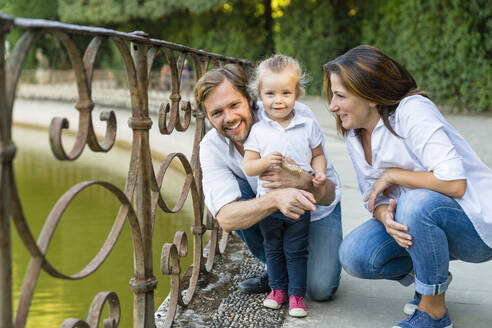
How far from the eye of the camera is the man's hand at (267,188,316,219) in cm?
211

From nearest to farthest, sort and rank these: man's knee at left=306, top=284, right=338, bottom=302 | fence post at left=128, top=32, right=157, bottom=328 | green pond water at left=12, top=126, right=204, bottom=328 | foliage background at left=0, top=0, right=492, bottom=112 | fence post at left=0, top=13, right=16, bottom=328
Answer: fence post at left=0, top=13, right=16, bottom=328
fence post at left=128, top=32, right=157, bottom=328
man's knee at left=306, top=284, right=338, bottom=302
green pond water at left=12, top=126, right=204, bottom=328
foliage background at left=0, top=0, right=492, bottom=112

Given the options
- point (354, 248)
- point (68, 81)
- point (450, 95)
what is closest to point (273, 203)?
point (354, 248)

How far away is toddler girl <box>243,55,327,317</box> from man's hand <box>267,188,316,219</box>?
156mm

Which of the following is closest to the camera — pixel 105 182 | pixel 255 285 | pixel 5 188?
pixel 5 188

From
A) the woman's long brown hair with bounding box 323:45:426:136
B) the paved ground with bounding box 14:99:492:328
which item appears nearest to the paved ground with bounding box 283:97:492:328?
the paved ground with bounding box 14:99:492:328

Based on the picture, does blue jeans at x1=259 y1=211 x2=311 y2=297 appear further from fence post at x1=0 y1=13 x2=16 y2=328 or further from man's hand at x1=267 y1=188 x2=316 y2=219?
fence post at x1=0 y1=13 x2=16 y2=328

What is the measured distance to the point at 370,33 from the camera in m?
13.1

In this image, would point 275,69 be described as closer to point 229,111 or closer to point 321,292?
point 229,111

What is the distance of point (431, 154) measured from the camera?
200 centimetres

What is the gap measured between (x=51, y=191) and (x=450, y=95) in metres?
6.95

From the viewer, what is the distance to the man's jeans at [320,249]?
239 centimetres

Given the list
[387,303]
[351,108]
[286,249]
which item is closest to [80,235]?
[286,249]

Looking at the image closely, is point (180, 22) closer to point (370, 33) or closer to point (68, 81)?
point (68, 81)

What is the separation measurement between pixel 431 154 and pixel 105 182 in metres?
1.12
